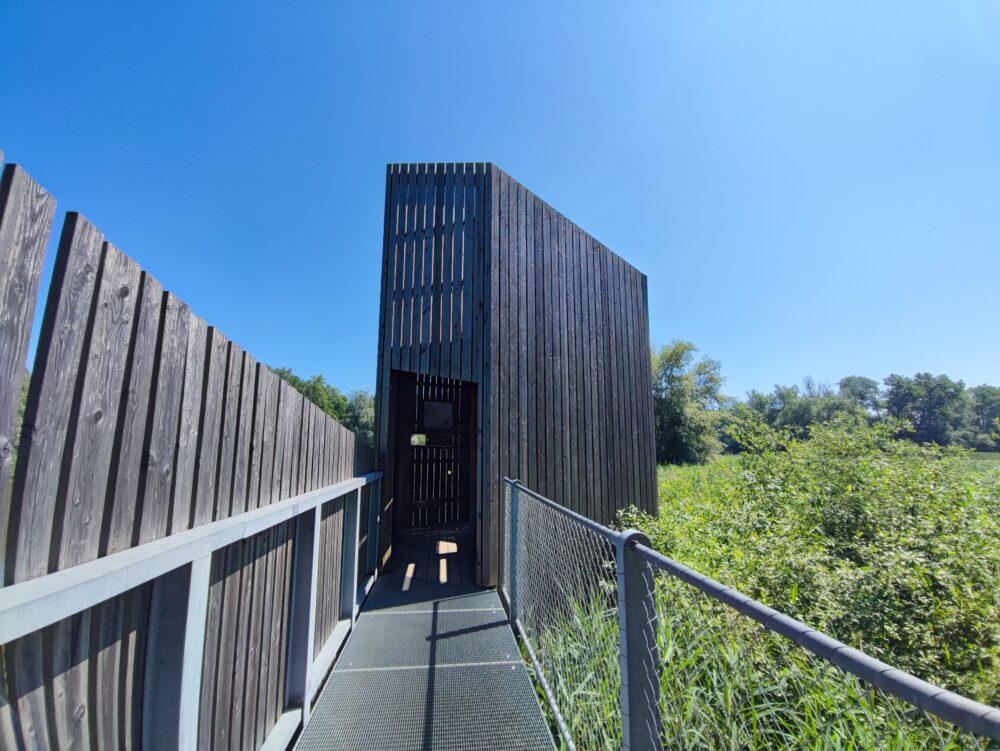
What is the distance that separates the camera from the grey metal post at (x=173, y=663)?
1.06 metres

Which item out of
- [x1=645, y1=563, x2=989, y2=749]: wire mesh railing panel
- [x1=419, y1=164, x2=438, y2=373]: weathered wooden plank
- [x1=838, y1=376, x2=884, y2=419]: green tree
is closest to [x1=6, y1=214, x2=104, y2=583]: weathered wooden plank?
[x1=645, y1=563, x2=989, y2=749]: wire mesh railing panel

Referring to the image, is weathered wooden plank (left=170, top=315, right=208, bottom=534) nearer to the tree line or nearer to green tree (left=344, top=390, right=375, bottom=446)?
the tree line

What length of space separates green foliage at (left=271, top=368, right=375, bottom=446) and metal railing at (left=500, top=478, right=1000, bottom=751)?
3342 centimetres

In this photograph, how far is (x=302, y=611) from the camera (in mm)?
2012

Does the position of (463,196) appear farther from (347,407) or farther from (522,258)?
(347,407)

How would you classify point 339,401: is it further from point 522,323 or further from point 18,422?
point 18,422

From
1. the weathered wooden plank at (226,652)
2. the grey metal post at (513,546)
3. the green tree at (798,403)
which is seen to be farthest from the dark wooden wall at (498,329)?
the green tree at (798,403)

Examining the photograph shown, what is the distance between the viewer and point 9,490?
71 centimetres

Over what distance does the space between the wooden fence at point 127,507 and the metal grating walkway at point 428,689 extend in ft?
1.40

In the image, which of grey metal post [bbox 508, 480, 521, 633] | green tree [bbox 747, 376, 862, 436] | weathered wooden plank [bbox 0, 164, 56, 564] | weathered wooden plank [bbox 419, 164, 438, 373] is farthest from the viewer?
green tree [bbox 747, 376, 862, 436]

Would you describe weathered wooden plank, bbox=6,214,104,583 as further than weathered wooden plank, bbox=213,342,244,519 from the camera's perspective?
No

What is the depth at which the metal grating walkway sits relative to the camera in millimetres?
1916

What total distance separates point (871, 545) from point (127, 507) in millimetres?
5104

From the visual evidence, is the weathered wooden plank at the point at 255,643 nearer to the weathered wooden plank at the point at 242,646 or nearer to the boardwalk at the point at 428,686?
the weathered wooden plank at the point at 242,646
